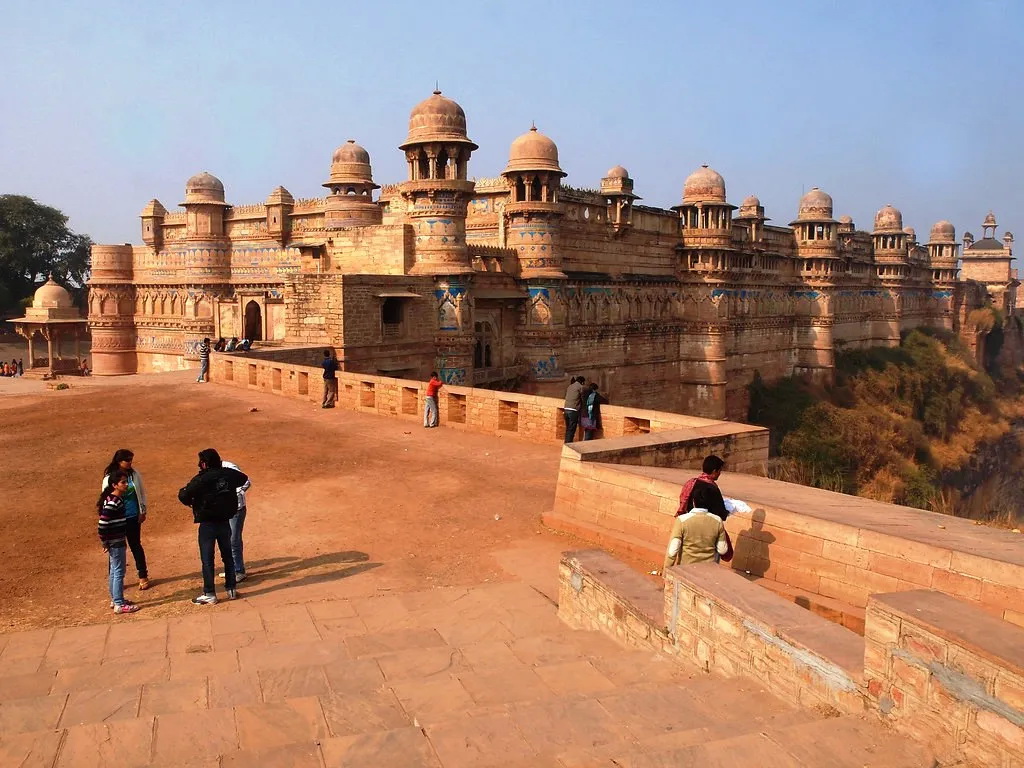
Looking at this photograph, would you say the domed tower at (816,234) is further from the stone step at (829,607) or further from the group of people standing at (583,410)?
the stone step at (829,607)

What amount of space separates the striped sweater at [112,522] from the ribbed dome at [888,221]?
172 ft

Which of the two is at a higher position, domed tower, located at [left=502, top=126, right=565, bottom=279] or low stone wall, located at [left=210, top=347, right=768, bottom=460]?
domed tower, located at [left=502, top=126, right=565, bottom=279]

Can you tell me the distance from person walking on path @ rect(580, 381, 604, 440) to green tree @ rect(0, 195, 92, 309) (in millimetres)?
49486

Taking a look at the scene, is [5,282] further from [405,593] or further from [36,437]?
[405,593]

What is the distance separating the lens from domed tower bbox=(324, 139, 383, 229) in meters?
34.6

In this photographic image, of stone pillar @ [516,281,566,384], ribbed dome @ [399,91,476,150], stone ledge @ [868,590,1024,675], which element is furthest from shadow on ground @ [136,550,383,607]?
stone pillar @ [516,281,566,384]

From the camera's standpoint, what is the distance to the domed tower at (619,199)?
29.6 metres

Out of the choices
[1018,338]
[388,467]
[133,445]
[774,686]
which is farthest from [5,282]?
[1018,338]

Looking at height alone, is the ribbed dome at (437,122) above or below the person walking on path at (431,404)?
above

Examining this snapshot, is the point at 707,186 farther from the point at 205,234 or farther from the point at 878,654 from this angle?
the point at 878,654

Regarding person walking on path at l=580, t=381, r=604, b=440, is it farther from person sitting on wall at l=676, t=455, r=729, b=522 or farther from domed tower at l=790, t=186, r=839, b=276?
domed tower at l=790, t=186, r=839, b=276

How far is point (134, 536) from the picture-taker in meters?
6.57

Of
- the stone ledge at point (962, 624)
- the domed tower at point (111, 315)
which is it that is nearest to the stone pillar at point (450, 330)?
the stone ledge at point (962, 624)

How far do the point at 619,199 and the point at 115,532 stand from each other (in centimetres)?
2560
